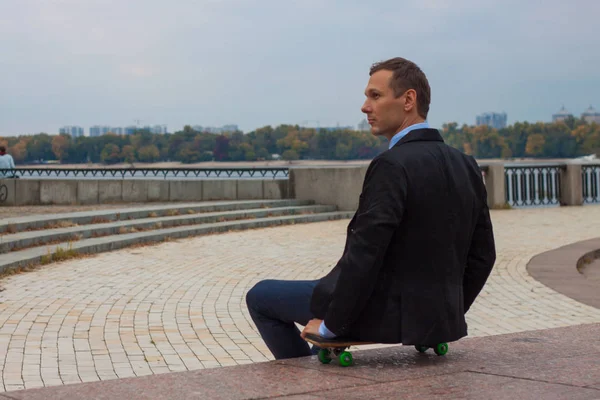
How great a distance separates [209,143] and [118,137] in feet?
26.8

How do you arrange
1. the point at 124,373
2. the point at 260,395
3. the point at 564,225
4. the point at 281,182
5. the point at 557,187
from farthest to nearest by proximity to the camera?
the point at 557,187 < the point at 281,182 < the point at 564,225 < the point at 124,373 < the point at 260,395

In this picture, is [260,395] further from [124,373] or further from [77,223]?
[77,223]

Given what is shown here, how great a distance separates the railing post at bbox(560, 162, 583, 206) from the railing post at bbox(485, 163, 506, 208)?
2.29 m

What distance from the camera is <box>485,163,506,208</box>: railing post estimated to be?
22.9 metres

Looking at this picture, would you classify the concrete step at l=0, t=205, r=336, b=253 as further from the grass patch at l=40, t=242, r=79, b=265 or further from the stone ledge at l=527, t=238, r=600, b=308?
the stone ledge at l=527, t=238, r=600, b=308

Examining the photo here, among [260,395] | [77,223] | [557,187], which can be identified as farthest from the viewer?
[557,187]

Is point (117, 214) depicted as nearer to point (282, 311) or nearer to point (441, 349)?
point (282, 311)

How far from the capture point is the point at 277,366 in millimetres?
4082

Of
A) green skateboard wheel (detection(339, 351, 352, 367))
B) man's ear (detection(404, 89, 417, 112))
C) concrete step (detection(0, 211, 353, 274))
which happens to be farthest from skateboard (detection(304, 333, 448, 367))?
concrete step (detection(0, 211, 353, 274))

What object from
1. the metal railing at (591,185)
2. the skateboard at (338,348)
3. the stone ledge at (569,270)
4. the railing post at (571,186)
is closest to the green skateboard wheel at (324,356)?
the skateboard at (338,348)

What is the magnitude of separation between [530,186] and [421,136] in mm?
21459

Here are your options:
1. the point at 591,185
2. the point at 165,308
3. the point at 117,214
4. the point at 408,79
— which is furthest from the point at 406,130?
the point at 591,185

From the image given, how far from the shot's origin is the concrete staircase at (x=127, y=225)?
11969 mm

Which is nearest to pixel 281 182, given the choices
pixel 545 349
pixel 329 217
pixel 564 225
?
pixel 329 217
